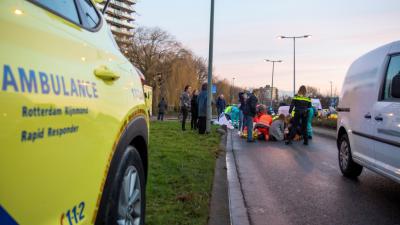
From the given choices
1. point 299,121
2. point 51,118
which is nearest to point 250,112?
point 299,121

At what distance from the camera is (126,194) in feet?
9.64

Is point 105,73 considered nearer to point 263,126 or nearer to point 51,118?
point 51,118

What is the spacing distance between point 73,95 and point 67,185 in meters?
0.39

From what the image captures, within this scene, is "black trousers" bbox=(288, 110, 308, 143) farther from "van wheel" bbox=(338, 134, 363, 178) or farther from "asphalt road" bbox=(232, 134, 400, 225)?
"van wheel" bbox=(338, 134, 363, 178)

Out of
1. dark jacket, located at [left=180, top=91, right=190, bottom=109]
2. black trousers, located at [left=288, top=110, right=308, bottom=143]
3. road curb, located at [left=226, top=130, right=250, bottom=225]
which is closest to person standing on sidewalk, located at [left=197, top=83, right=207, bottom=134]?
dark jacket, located at [left=180, top=91, right=190, bottom=109]

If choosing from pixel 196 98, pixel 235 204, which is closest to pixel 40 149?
pixel 235 204

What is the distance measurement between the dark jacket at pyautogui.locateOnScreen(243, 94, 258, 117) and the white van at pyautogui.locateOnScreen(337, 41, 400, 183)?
7.19 m

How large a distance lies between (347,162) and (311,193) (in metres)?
1.45

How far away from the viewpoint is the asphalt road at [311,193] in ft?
18.5

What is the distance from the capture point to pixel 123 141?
114 inches

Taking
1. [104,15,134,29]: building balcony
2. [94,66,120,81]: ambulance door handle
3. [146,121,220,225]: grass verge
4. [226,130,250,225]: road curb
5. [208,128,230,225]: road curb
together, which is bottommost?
[226,130,250,225]: road curb

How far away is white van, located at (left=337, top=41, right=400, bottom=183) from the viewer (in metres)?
5.72

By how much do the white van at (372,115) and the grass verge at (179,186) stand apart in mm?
2236

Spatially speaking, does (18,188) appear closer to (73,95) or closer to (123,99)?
(73,95)
